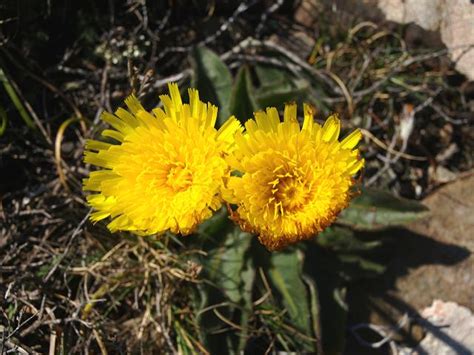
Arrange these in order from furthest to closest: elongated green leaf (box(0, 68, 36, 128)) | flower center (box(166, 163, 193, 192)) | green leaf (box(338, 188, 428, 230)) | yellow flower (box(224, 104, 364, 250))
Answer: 1. elongated green leaf (box(0, 68, 36, 128))
2. green leaf (box(338, 188, 428, 230))
3. flower center (box(166, 163, 193, 192))
4. yellow flower (box(224, 104, 364, 250))

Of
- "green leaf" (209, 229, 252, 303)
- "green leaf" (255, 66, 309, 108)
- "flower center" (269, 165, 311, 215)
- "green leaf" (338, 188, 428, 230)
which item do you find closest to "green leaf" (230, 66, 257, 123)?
"green leaf" (255, 66, 309, 108)

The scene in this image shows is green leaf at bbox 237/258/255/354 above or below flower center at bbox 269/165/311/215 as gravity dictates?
below

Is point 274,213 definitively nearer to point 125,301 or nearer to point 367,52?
point 125,301

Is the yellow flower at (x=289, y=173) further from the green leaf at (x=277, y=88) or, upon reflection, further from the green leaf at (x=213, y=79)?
the green leaf at (x=213, y=79)

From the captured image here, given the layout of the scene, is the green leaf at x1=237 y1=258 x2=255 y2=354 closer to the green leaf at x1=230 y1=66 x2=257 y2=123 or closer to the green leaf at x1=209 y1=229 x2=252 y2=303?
the green leaf at x1=209 y1=229 x2=252 y2=303

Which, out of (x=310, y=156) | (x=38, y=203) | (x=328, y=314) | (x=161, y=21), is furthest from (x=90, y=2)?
(x=328, y=314)

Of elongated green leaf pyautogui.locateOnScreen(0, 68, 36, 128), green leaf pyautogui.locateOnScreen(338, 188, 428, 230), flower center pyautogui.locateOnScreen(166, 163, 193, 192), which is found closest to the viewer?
flower center pyautogui.locateOnScreen(166, 163, 193, 192)

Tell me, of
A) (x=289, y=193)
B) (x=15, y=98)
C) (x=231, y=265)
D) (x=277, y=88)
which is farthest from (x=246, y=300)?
(x=15, y=98)
